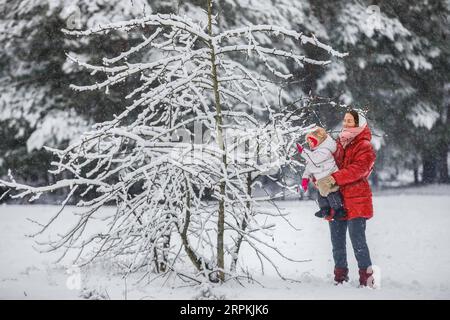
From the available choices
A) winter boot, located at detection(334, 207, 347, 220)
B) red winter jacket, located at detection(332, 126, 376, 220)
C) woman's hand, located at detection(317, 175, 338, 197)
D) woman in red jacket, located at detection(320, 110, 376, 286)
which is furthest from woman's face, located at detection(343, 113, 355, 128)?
winter boot, located at detection(334, 207, 347, 220)

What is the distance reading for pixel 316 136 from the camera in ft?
16.5

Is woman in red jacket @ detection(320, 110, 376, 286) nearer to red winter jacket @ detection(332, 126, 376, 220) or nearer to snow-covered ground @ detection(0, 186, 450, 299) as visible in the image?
red winter jacket @ detection(332, 126, 376, 220)

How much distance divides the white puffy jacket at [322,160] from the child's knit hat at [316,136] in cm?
4

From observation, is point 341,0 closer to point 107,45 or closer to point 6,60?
point 107,45

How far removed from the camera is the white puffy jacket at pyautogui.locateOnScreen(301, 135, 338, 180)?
16.5 feet

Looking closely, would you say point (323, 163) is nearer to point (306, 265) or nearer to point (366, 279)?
point (366, 279)

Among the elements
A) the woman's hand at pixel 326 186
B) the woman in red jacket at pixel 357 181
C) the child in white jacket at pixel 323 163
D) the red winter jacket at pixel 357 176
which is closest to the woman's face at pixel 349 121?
the woman in red jacket at pixel 357 181

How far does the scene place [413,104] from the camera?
16875 millimetres

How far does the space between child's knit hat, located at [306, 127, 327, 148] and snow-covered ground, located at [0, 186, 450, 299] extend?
4.32 ft

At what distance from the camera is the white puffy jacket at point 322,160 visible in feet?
16.5

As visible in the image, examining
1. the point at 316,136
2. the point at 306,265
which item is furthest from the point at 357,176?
the point at 306,265

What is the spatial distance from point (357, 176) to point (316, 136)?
0.57 metres
